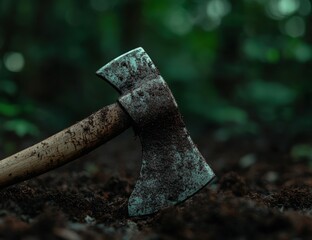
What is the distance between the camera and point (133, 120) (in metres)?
2.92

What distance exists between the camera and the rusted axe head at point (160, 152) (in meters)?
2.94

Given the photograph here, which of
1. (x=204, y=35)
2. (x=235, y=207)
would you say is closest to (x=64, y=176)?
(x=235, y=207)

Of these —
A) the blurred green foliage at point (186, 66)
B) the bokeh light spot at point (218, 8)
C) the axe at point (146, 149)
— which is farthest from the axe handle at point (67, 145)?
the bokeh light spot at point (218, 8)

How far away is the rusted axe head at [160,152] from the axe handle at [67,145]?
130 mm

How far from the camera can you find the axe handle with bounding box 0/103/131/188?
2.94 metres

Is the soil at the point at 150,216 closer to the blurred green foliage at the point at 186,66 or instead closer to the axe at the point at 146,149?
the axe at the point at 146,149

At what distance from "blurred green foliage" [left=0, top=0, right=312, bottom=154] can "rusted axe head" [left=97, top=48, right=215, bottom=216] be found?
3.99 meters

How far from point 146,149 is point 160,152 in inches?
3.9

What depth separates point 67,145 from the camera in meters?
2.96

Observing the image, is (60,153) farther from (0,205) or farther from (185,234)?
(185,234)

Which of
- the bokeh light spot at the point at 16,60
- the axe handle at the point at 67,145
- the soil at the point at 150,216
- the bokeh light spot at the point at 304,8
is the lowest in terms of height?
the soil at the point at 150,216

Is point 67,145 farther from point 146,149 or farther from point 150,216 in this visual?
point 150,216

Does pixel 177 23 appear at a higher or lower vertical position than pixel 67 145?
higher

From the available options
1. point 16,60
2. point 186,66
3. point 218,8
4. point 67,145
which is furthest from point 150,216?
point 186,66
